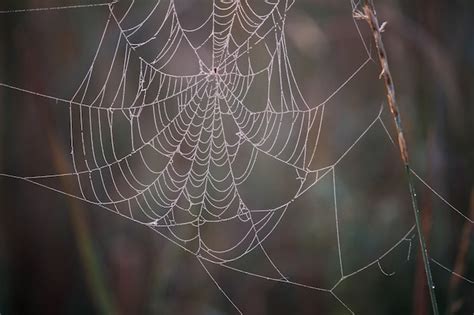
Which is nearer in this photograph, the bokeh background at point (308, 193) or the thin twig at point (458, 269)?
the thin twig at point (458, 269)

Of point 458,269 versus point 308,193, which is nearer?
point 458,269

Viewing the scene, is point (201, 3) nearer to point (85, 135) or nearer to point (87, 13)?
point (87, 13)

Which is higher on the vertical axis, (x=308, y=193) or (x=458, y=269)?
(x=308, y=193)

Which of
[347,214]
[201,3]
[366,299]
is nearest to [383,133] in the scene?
[347,214]

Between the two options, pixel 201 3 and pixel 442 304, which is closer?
pixel 442 304

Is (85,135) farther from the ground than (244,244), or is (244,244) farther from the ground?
(85,135)

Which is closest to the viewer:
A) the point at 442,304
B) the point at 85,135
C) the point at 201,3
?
the point at 442,304

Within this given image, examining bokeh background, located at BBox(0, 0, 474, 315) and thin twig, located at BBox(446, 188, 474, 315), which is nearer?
thin twig, located at BBox(446, 188, 474, 315)

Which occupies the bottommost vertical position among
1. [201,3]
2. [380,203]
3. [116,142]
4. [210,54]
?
[380,203]
